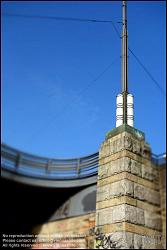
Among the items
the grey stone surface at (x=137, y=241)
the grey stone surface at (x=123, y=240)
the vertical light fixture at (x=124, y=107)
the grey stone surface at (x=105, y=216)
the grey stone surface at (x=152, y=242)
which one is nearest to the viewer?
the grey stone surface at (x=123, y=240)

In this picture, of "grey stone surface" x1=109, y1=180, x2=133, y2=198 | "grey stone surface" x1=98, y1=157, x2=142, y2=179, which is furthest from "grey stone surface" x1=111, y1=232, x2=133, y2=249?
"grey stone surface" x1=98, y1=157, x2=142, y2=179

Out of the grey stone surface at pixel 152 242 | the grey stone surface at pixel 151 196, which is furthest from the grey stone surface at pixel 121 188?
the grey stone surface at pixel 152 242

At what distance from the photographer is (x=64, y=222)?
10.0 metres

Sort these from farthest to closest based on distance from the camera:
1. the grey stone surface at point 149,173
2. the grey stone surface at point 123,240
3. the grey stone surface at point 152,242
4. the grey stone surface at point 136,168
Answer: the grey stone surface at point 149,173
the grey stone surface at point 136,168
the grey stone surface at point 152,242
the grey stone surface at point 123,240

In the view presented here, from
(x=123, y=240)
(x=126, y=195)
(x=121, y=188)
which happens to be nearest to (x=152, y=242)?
(x=123, y=240)

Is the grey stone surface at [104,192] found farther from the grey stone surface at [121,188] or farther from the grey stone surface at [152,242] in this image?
the grey stone surface at [152,242]

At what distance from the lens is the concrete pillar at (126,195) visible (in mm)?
4945

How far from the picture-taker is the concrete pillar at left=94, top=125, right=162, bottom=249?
495cm

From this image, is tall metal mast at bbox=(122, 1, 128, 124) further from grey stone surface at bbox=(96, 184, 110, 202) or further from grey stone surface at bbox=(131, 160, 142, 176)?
grey stone surface at bbox=(96, 184, 110, 202)

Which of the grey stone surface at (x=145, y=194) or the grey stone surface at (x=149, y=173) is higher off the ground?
the grey stone surface at (x=149, y=173)

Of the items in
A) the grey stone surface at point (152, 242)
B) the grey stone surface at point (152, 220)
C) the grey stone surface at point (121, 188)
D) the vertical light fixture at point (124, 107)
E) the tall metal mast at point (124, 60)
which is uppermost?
the tall metal mast at point (124, 60)

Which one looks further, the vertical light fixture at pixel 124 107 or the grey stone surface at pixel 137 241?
the vertical light fixture at pixel 124 107

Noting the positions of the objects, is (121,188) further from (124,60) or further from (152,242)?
(124,60)

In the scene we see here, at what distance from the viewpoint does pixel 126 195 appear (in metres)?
5.08
